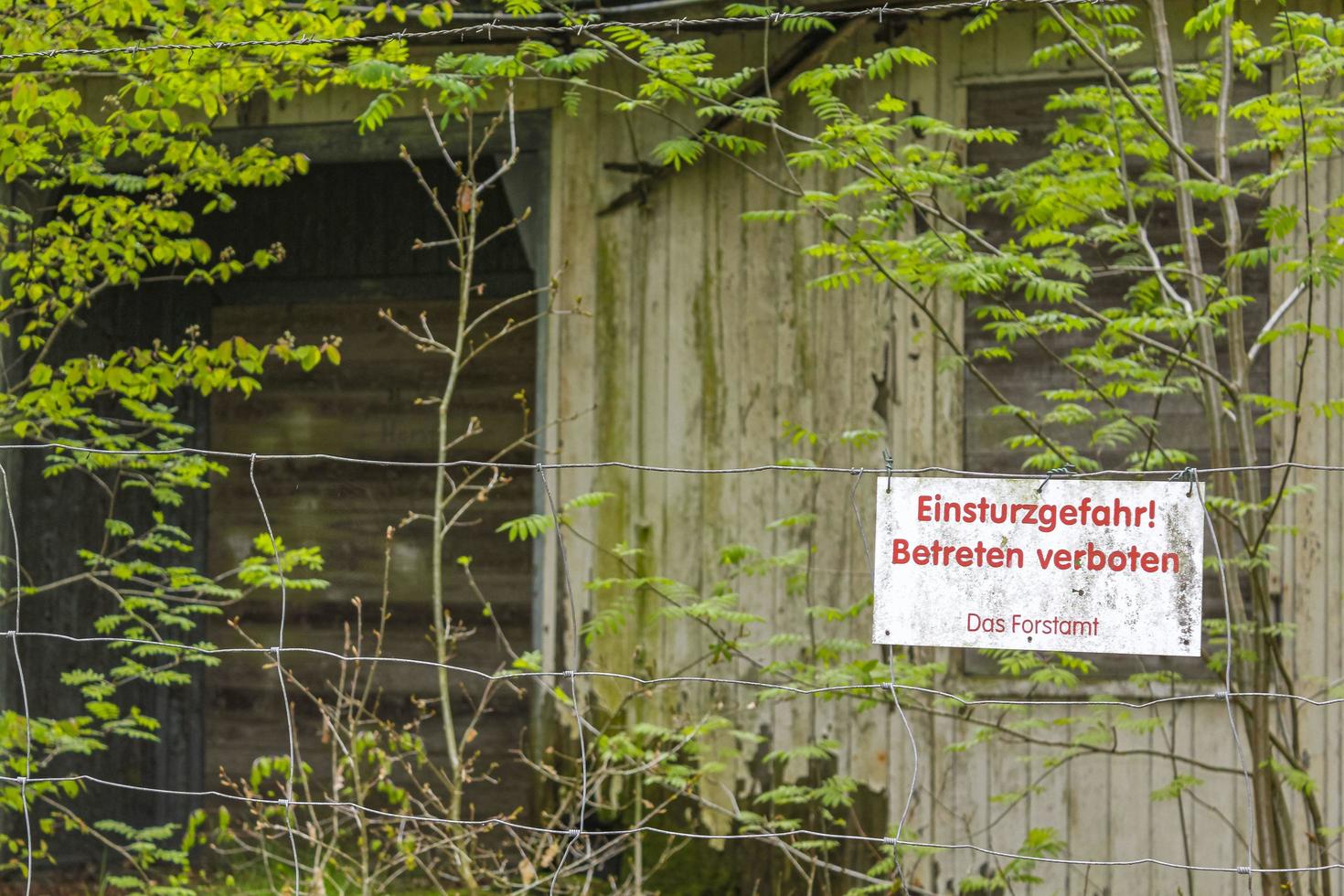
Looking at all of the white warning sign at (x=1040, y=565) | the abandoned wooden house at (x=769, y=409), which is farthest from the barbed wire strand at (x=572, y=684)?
the white warning sign at (x=1040, y=565)

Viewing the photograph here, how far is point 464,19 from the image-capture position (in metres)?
6.27

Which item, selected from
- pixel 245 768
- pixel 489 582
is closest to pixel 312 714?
pixel 245 768

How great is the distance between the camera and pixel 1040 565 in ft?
11.0

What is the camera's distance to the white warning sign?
3285 millimetres

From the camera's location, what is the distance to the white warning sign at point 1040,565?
3.29m

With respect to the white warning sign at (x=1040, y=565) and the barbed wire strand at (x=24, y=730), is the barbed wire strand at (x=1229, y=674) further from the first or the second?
the barbed wire strand at (x=24, y=730)

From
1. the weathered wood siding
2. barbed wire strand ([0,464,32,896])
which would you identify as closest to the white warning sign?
barbed wire strand ([0,464,32,896])

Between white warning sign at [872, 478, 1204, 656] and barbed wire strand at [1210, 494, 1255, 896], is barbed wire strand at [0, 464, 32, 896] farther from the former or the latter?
barbed wire strand at [1210, 494, 1255, 896]

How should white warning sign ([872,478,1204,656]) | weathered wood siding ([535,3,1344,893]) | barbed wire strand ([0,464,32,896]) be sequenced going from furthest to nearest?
weathered wood siding ([535,3,1344,893]) → barbed wire strand ([0,464,32,896]) → white warning sign ([872,478,1204,656])

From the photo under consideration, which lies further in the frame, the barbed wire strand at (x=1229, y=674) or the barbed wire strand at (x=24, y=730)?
the barbed wire strand at (x=24, y=730)

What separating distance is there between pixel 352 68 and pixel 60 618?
3.97m

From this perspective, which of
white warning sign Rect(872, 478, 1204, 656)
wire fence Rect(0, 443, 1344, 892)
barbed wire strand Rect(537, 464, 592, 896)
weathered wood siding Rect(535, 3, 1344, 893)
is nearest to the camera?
white warning sign Rect(872, 478, 1204, 656)

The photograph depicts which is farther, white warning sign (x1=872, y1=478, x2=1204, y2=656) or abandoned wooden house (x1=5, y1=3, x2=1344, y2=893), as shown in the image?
abandoned wooden house (x1=5, y1=3, x2=1344, y2=893)

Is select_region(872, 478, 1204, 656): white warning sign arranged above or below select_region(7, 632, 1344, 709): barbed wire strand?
above
